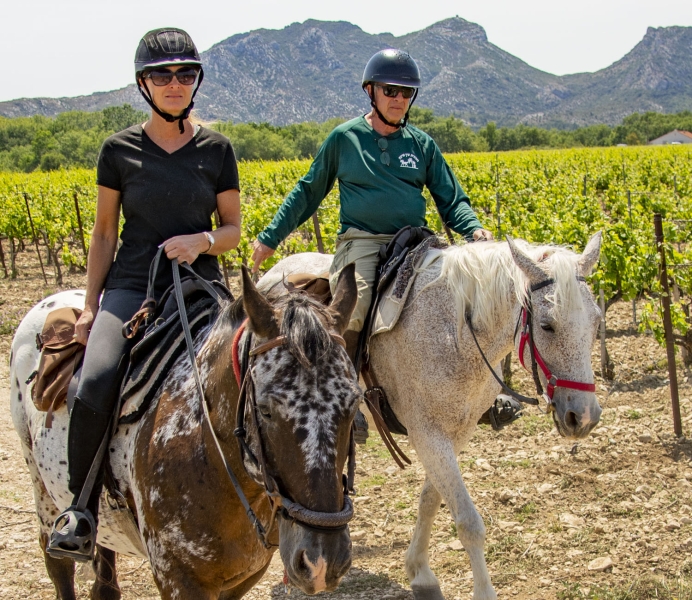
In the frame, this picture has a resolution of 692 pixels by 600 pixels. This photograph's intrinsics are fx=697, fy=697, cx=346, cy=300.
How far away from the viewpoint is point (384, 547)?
480 centimetres

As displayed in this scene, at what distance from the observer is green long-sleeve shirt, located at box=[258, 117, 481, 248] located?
170 inches

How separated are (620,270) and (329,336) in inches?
330

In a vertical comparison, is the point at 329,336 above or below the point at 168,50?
below

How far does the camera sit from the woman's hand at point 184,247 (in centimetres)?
296

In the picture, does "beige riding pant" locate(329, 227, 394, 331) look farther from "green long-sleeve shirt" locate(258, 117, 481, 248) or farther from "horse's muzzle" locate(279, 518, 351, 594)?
"horse's muzzle" locate(279, 518, 351, 594)

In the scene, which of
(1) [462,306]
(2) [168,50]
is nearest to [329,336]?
(2) [168,50]

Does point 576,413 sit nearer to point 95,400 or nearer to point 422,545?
point 422,545

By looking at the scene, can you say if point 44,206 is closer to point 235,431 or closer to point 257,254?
point 257,254

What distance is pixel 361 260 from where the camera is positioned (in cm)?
434

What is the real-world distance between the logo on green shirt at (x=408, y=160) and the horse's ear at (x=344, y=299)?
2.10 meters

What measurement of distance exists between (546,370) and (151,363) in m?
1.89

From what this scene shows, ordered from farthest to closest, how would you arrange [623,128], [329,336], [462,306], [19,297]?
[623,128], [19,297], [462,306], [329,336]

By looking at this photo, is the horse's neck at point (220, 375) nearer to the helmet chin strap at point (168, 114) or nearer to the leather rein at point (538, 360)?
the helmet chin strap at point (168, 114)

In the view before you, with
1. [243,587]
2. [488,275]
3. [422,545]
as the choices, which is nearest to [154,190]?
[243,587]
